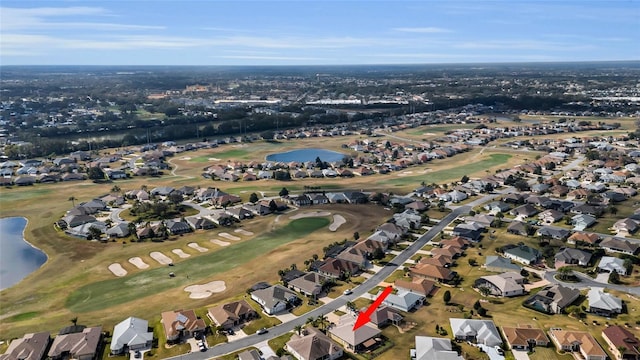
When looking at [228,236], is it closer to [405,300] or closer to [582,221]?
[405,300]

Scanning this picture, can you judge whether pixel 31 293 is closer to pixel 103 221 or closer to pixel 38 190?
pixel 103 221

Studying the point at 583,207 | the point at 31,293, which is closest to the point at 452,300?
the point at 583,207

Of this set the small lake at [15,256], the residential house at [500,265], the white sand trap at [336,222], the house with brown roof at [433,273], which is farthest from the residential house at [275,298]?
the small lake at [15,256]

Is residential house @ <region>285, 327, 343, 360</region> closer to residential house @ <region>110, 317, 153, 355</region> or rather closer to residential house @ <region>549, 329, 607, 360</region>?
residential house @ <region>110, 317, 153, 355</region>

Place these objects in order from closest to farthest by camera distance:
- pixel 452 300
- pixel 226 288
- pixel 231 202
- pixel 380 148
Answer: pixel 452 300 < pixel 226 288 < pixel 231 202 < pixel 380 148

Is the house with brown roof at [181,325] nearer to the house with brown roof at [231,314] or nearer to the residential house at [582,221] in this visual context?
the house with brown roof at [231,314]

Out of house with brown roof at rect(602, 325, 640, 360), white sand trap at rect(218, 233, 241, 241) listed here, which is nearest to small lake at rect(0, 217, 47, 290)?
white sand trap at rect(218, 233, 241, 241)

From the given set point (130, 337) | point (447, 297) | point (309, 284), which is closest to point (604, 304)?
point (447, 297)
